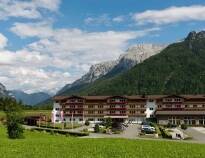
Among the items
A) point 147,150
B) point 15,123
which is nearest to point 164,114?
point 15,123

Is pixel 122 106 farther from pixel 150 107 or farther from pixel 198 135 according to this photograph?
pixel 198 135


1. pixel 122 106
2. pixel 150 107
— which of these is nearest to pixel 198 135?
pixel 150 107

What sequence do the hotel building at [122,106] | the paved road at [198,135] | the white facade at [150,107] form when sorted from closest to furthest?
the paved road at [198,135] < the hotel building at [122,106] < the white facade at [150,107]

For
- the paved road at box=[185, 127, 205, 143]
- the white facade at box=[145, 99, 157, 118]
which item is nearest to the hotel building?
the white facade at box=[145, 99, 157, 118]

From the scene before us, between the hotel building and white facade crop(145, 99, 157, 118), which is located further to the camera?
white facade crop(145, 99, 157, 118)

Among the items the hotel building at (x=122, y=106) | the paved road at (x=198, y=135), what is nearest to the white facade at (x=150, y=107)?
the hotel building at (x=122, y=106)

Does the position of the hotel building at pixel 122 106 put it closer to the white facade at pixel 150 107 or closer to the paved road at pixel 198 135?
the white facade at pixel 150 107

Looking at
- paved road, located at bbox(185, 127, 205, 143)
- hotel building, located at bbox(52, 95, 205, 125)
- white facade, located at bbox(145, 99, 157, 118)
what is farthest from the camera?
white facade, located at bbox(145, 99, 157, 118)

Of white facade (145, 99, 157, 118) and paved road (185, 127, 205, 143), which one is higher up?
white facade (145, 99, 157, 118)

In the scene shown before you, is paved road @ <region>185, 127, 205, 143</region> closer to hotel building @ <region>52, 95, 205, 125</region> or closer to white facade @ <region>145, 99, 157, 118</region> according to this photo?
hotel building @ <region>52, 95, 205, 125</region>

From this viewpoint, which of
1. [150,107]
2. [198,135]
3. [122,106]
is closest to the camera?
[198,135]

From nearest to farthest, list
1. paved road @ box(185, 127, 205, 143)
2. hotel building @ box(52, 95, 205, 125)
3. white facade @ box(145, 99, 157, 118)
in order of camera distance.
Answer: paved road @ box(185, 127, 205, 143) → hotel building @ box(52, 95, 205, 125) → white facade @ box(145, 99, 157, 118)

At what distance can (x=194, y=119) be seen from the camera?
161 meters

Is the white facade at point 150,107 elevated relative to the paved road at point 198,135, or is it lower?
elevated
